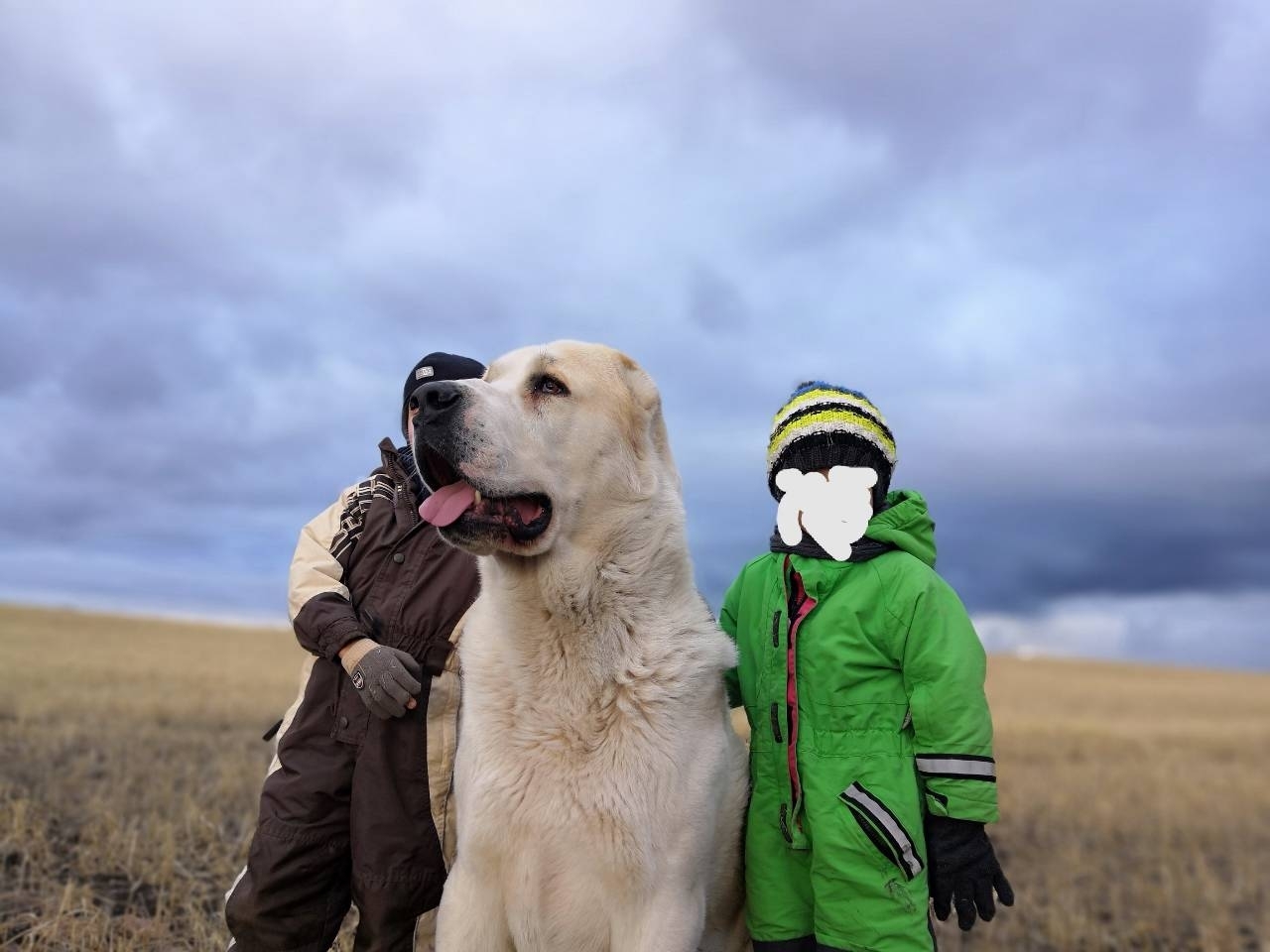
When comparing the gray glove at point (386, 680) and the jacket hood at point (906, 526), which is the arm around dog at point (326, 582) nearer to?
the gray glove at point (386, 680)

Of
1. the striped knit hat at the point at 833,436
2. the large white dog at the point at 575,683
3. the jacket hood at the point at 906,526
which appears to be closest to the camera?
the large white dog at the point at 575,683

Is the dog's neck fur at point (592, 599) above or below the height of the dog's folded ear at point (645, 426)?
below

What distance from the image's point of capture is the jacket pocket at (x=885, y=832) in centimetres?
310

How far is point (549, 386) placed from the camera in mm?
3184

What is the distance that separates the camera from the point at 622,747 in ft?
9.56

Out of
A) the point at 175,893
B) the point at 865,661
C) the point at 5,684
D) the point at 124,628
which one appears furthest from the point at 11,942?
the point at 124,628

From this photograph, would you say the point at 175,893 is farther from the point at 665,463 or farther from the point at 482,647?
the point at 665,463

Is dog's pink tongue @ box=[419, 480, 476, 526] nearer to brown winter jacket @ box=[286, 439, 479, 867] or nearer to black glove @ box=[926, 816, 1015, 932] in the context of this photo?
brown winter jacket @ box=[286, 439, 479, 867]

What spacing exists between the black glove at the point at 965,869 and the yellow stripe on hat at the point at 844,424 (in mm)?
1296

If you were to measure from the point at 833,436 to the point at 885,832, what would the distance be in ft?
4.39

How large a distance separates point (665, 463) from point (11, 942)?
12.5ft

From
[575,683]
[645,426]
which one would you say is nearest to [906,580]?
[645,426]

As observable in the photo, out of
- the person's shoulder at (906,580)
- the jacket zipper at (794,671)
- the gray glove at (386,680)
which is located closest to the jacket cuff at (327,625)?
the gray glove at (386,680)

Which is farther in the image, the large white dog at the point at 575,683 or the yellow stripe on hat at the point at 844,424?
the yellow stripe on hat at the point at 844,424
